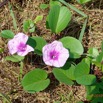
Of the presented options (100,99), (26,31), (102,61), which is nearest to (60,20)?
(26,31)

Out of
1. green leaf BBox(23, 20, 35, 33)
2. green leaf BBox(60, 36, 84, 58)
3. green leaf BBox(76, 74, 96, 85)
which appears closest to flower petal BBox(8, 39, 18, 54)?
green leaf BBox(23, 20, 35, 33)

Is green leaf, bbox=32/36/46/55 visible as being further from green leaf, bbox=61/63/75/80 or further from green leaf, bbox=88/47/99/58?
green leaf, bbox=88/47/99/58

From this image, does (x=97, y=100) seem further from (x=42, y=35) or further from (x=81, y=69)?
(x=42, y=35)

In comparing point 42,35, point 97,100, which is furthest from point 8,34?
point 97,100

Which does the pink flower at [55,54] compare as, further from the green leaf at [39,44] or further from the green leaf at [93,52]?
the green leaf at [93,52]

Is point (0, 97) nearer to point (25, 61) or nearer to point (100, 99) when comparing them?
point (25, 61)

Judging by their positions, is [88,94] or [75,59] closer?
[88,94]
